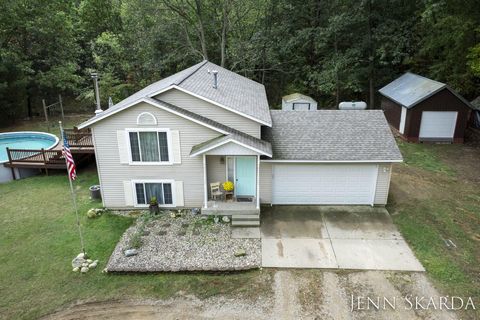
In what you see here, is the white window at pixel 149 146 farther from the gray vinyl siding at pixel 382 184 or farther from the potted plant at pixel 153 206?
the gray vinyl siding at pixel 382 184

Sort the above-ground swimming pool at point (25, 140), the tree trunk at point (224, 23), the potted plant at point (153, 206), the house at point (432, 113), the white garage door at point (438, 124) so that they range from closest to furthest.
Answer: the potted plant at point (153, 206) < the house at point (432, 113) < the white garage door at point (438, 124) < the above-ground swimming pool at point (25, 140) < the tree trunk at point (224, 23)

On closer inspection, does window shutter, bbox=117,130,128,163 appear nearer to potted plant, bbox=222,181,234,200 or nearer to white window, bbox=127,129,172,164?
white window, bbox=127,129,172,164

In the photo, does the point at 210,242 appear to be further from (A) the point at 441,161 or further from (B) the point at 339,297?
(A) the point at 441,161

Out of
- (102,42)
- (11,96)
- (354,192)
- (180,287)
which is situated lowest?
(180,287)

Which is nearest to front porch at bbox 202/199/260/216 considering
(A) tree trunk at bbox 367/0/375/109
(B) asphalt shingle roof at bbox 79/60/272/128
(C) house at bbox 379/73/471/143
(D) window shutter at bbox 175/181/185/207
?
(D) window shutter at bbox 175/181/185/207

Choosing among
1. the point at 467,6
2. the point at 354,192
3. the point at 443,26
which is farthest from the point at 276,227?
the point at 443,26

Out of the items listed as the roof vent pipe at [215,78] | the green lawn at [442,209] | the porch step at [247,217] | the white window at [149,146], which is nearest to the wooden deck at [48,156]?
the white window at [149,146]
